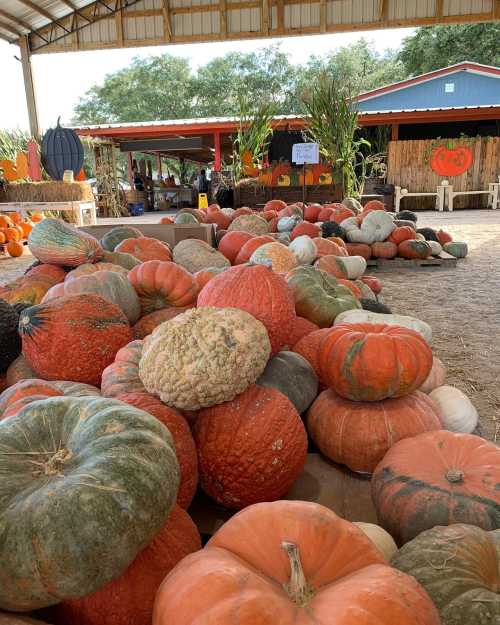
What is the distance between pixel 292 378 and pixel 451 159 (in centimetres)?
1611

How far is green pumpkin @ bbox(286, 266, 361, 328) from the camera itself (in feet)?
7.82

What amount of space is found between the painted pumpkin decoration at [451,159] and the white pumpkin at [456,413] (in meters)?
15.6

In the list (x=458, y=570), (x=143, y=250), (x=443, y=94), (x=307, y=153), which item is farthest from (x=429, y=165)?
(x=458, y=570)

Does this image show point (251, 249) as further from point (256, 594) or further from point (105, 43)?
point (105, 43)

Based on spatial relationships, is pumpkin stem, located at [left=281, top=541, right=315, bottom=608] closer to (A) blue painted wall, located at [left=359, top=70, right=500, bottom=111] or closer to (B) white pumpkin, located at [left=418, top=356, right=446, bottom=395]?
(B) white pumpkin, located at [left=418, top=356, right=446, bottom=395]

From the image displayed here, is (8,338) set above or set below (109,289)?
below

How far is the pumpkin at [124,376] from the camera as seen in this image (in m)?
1.37

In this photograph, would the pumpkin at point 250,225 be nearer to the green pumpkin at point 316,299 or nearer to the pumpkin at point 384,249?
the pumpkin at point 384,249

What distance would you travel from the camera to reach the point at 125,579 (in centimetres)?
89

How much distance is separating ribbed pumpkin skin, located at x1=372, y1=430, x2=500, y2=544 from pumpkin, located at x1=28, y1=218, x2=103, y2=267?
1.96 m

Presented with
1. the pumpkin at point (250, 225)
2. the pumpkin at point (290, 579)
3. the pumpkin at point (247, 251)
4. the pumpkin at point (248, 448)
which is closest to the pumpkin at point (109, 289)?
the pumpkin at point (248, 448)

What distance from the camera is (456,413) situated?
180cm

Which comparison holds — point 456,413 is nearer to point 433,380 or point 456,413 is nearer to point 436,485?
point 433,380

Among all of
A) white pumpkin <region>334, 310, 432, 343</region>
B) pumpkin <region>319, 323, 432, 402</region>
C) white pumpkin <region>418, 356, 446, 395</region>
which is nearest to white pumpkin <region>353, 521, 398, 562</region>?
pumpkin <region>319, 323, 432, 402</region>
